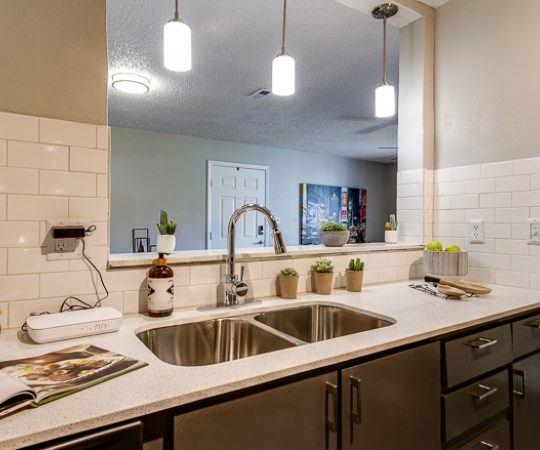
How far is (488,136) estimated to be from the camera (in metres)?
1.80

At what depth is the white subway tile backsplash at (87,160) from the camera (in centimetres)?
112

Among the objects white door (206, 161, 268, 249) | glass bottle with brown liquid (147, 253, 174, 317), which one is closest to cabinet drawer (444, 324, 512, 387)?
glass bottle with brown liquid (147, 253, 174, 317)

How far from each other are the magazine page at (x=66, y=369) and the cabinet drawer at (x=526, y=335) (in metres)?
1.33

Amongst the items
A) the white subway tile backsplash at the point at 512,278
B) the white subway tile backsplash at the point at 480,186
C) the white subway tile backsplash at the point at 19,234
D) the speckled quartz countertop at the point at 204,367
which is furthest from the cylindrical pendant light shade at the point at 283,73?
the white subway tile backsplash at the point at 512,278

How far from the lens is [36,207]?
1069 millimetres

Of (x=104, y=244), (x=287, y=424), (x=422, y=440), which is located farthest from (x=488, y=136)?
(x=104, y=244)

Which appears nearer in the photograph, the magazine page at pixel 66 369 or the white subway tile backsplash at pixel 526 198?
the magazine page at pixel 66 369

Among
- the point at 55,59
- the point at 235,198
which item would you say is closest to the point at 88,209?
the point at 55,59

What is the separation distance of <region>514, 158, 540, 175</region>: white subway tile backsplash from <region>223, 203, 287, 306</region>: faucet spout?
3.97 ft

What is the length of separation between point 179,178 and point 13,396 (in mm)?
4586

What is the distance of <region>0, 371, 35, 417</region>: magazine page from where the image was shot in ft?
1.95

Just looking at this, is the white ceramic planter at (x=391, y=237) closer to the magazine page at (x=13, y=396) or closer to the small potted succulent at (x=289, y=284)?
the small potted succulent at (x=289, y=284)

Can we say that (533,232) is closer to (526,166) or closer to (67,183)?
(526,166)

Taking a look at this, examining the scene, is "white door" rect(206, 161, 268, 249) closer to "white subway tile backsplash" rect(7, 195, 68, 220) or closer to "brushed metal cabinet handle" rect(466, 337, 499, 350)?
"white subway tile backsplash" rect(7, 195, 68, 220)
